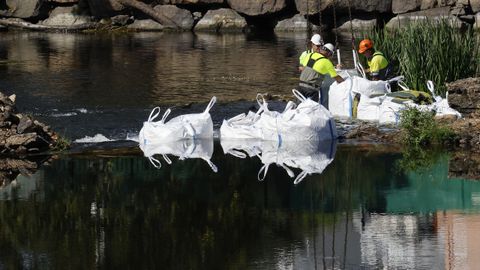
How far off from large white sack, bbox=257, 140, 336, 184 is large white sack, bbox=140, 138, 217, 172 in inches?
31.0

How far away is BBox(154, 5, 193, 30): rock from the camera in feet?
148

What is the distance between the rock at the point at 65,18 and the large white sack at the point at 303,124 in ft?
Result: 95.3

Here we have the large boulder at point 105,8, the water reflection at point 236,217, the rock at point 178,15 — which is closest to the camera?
the water reflection at point 236,217

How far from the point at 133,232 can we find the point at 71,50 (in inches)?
994

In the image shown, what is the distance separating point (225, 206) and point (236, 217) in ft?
1.83

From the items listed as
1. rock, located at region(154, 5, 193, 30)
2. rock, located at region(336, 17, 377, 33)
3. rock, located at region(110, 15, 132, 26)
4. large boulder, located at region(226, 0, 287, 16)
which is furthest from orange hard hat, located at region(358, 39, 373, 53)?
rock, located at region(110, 15, 132, 26)

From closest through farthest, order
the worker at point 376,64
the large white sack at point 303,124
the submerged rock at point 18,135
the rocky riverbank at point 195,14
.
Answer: the submerged rock at point 18,135, the large white sack at point 303,124, the worker at point 376,64, the rocky riverbank at point 195,14

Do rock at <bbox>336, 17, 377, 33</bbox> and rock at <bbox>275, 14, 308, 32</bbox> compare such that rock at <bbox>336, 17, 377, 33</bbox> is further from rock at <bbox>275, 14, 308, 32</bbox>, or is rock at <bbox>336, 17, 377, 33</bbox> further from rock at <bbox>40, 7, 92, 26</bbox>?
rock at <bbox>40, 7, 92, 26</bbox>

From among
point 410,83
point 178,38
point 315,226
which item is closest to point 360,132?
point 410,83

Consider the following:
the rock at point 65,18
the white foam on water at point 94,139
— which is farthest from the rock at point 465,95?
the rock at point 65,18

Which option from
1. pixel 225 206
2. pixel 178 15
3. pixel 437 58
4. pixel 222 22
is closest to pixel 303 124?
pixel 225 206

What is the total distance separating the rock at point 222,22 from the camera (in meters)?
45.1

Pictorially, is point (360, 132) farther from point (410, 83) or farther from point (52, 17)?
point (52, 17)

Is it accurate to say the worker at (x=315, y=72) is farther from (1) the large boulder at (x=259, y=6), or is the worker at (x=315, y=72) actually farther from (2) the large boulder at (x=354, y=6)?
(1) the large boulder at (x=259, y=6)
